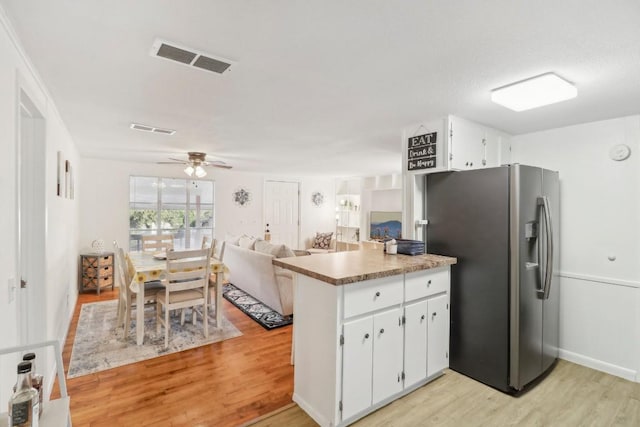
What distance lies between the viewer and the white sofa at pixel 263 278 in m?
4.16

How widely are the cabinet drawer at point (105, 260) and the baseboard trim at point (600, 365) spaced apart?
6344 mm

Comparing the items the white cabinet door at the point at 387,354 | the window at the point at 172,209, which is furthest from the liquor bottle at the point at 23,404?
the window at the point at 172,209

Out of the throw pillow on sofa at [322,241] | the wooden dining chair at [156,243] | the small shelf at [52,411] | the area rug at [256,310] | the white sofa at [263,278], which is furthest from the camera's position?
the throw pillow on sofa at [322,241]

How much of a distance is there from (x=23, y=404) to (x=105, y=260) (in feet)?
16.4

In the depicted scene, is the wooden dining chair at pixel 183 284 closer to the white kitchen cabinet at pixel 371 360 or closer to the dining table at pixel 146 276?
the dining table at pixel 146 276

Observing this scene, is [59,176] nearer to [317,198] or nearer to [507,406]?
[507,406]

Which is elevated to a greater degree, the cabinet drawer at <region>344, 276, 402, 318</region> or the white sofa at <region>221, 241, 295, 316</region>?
the cabinet drawer at <region>344, 276, 402, 318</region>

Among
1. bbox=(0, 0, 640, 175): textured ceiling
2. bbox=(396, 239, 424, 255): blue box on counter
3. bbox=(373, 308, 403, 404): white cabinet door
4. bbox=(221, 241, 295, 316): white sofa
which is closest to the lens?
bbox=(0, 0, 640, 175): textured ceiling

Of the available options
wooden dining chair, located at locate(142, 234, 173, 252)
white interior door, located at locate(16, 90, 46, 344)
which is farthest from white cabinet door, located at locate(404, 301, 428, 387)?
wooden dining chair, located at locate(142, 234, 173, 252)

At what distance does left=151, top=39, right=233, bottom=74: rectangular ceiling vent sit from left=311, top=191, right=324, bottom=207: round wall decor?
22.0 feet

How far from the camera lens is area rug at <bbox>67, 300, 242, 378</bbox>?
2961 millimetres

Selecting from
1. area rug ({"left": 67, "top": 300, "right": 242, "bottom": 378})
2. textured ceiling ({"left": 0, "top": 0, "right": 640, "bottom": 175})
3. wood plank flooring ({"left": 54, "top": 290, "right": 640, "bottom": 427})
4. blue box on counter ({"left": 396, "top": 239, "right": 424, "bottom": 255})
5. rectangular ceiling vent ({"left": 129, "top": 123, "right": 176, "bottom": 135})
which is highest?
rectangular ceiling vent ({"left": 129, "top": 123, "right": 176, "bottom": 135})

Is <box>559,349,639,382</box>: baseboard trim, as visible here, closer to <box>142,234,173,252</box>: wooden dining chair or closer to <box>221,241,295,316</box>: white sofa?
<box>221,241,295,316</box>: white sofa

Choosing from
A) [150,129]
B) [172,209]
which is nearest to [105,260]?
[172,209]
